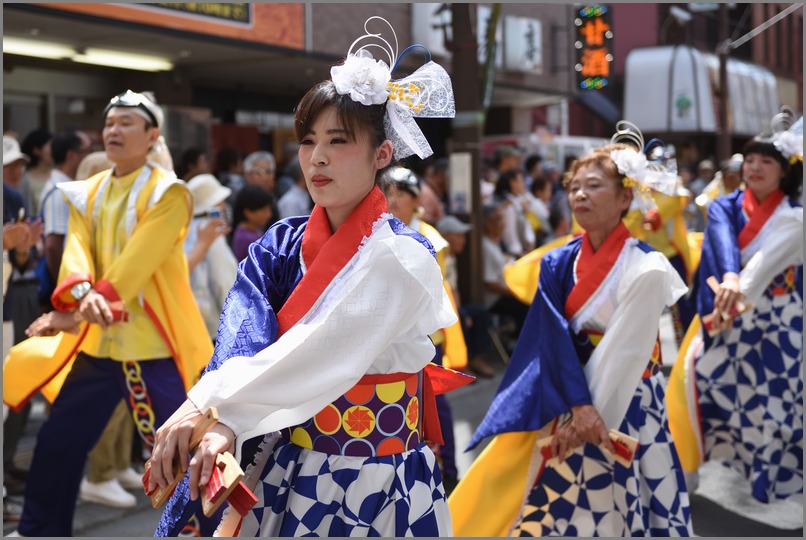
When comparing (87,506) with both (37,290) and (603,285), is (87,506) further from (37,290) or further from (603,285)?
(603,285)

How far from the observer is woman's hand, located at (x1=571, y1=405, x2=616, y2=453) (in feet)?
10.4

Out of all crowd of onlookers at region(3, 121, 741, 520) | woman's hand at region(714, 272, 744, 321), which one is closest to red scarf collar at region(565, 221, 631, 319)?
crowd of onlookers at region(3, 121, 741, 520)

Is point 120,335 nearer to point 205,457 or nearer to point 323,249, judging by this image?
point 323,249

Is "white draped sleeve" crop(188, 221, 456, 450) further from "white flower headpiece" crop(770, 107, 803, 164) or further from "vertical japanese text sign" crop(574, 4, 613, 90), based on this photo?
"vertical japanese text sign" crop(574, 4, 613, 90)

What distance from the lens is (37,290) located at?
511cm

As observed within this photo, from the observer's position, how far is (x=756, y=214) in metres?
4.66

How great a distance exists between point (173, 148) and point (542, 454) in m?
7.50

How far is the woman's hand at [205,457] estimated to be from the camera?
1814 mm

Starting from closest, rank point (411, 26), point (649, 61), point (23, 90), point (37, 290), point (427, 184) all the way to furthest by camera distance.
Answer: point (37, 290), point (427, 184), point (23, 90), point (411, 26), point (649, 61)

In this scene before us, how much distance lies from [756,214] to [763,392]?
88 cm

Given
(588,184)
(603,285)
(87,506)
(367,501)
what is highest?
(588,184)

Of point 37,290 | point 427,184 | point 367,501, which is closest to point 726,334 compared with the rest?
point 367,501

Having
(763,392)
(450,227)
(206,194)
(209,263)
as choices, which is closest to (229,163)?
(450,227)

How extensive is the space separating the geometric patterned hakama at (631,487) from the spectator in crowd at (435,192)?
477 cm
